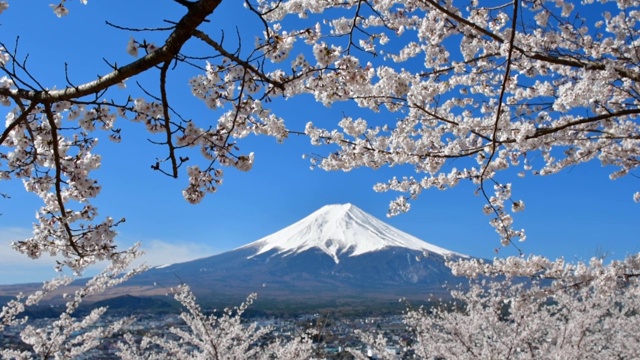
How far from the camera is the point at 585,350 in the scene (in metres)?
6.76

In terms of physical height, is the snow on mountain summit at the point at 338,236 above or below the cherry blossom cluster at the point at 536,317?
above

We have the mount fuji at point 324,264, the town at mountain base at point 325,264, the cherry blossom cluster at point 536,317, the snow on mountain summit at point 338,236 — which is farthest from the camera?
the snow on mountain summit at point 338,236

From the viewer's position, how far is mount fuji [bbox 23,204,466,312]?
86.8 meters

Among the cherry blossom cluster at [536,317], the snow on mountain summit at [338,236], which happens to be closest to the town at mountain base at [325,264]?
the snow on mountain summit at [338,236]

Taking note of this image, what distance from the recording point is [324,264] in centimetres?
11069

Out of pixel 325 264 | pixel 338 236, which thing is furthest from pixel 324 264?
pixel 338 236

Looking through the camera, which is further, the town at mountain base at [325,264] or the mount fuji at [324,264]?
the town at mountain base at [325,264]

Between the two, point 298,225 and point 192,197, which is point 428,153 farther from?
point 298,225

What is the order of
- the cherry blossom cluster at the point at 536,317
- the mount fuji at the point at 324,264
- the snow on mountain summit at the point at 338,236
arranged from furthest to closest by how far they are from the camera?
1. the snow on mountain summit at the point at 338,236
2. the mount fuji at the point at 324,264
3. the cherry blossom cluster at the point at 536,317

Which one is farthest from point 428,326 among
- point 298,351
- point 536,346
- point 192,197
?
point 192,197

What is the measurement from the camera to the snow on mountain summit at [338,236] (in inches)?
4722

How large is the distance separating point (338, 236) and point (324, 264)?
1938 cm

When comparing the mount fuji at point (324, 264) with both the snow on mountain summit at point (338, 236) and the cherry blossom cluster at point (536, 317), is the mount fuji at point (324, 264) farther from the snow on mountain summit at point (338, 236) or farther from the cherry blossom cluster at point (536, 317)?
the cherry blossom cluster at point (536, 317)

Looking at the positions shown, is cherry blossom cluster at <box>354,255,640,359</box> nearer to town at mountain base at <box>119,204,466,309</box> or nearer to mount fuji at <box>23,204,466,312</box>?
town at mountain base at <box>119,204,466,309</box>
